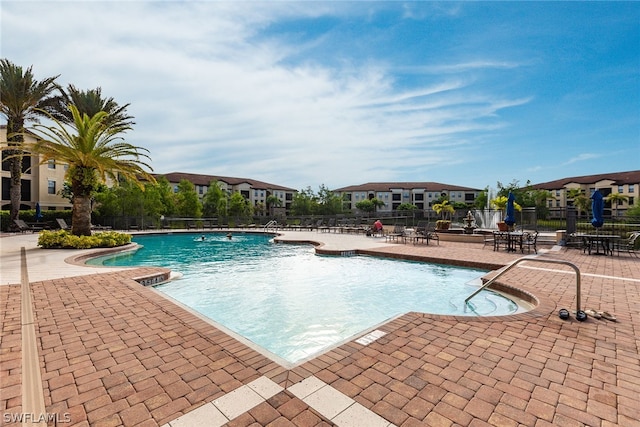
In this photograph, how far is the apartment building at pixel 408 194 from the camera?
69312 millimetres

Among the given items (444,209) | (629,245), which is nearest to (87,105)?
(444,209)

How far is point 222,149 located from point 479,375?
32.8 metres

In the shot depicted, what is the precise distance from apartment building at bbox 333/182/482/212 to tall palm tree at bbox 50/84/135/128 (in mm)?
50856

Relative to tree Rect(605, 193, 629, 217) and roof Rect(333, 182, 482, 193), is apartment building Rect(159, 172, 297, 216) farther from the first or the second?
tree Rect(605, 193, 629, 217)

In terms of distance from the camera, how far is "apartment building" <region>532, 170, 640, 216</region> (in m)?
47.7

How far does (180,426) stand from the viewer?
196 cm

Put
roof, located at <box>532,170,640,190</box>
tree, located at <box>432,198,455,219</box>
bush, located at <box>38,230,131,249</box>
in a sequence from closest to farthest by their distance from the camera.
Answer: bush, located at <box>38,230,131,249</box>
tree, located at <box>432,198,455,219</box>
roof, located at <box>532,170,640,190</box>

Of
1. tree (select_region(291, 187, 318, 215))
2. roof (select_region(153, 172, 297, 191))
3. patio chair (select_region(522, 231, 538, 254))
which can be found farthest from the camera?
roof (select_region(153, 172, 297, 191))

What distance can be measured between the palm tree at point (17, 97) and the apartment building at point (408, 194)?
2179 inches

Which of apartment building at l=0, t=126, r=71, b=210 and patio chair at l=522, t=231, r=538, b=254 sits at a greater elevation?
apartment building at l=0, t=126, r=71, b=210

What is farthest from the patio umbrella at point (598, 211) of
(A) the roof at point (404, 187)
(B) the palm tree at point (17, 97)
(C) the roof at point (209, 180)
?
(A) the roof at point (404, 187)

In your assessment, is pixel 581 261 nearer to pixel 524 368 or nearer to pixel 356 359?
pixel 524 368

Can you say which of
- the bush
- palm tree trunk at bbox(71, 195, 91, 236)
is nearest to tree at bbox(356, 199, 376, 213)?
palm tree trunk at bbox(71, 195, 91, 236)

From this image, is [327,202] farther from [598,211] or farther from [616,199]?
[616,199]
